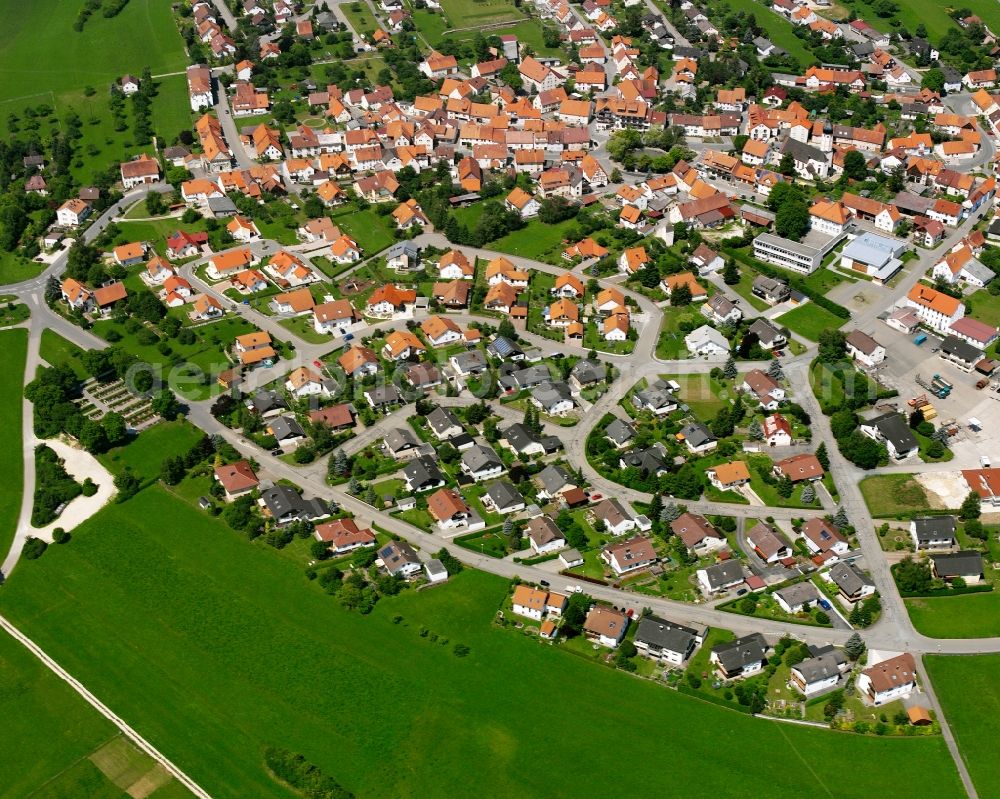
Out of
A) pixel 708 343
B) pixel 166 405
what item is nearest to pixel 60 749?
pixel 166 405

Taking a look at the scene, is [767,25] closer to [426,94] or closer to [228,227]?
[426,94]

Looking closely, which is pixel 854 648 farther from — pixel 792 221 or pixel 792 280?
pixel 792 221

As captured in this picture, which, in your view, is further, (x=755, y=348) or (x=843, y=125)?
(x=843, y=125)

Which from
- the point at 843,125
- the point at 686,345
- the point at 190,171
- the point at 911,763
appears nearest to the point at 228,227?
the point at 190,171

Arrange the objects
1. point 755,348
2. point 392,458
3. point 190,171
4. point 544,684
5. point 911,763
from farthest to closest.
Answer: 1. point 190,171
2. point 755,348
3. point 392,458
4. point 544,684
5. point 911,763

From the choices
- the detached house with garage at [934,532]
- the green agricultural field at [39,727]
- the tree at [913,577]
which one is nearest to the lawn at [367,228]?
the green agricultural field at [39,727]
